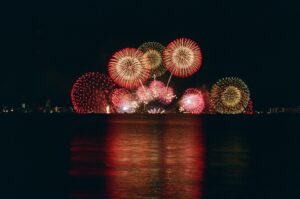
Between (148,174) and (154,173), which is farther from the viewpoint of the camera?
(154,173)

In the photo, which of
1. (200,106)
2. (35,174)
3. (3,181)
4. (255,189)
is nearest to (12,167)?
(35,174)

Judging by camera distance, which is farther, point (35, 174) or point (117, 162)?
point (117, 162)

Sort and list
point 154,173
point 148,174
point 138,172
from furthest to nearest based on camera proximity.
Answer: point 138,172, point 154,173, point 148,174

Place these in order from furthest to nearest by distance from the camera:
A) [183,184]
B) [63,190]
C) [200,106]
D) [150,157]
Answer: [200,106]
[150,157]
[183,184]
[63,190]

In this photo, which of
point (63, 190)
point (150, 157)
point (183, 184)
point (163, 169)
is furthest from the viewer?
point (150, 157)

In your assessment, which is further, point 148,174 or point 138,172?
point 138,172

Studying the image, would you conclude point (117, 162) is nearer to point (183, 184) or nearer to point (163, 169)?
point (163, 169)

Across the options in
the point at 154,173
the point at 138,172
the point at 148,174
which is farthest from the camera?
the point at 138,172

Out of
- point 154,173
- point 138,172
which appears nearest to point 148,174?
point 154,173

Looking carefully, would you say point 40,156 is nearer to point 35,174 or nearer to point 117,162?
point 117,162

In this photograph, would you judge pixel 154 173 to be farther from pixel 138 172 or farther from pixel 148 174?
pixel 138 172
